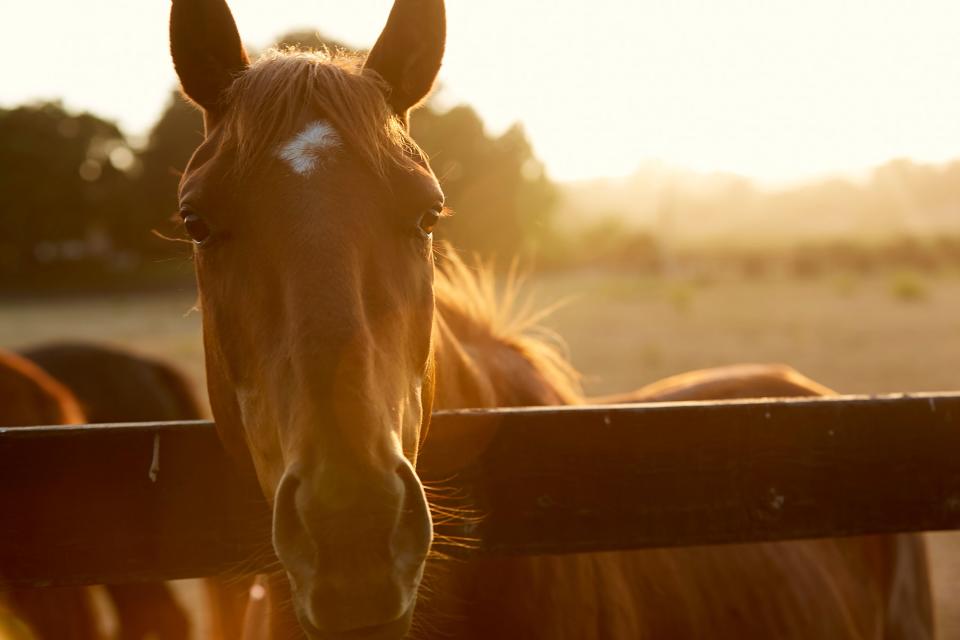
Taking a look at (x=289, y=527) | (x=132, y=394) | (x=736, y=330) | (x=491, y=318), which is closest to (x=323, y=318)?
(x=289, y=527)

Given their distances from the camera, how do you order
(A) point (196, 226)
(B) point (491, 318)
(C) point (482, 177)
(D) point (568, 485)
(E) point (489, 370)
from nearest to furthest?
(A) point (196, 226), (D) point (568, 485), (E) point (489, 370), (B) point (491, 318), (C) point (482, 177)

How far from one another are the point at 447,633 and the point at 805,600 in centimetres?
159

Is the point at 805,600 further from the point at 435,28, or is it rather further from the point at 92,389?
the point at 92,389

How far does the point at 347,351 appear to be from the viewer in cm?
154

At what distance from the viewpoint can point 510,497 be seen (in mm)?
1948

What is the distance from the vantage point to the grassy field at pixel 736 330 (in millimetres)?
13195

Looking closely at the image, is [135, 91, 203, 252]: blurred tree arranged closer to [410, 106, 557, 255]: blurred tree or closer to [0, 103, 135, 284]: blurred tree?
[0, 103, 135, 284]: blurred tree

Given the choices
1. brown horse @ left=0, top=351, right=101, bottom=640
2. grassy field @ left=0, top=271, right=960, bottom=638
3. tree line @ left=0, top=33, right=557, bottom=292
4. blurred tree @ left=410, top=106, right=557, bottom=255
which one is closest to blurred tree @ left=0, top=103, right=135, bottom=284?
tree line @ left=0, top=33, right=557, bottom=292

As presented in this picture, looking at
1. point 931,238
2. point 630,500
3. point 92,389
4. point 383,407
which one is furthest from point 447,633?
point 931,238

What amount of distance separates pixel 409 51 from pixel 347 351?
1.01 meters

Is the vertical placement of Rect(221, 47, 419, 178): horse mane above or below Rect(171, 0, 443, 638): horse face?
above

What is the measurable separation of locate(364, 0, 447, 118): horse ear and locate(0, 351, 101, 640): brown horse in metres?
3.03

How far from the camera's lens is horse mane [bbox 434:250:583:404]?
285 centimetres

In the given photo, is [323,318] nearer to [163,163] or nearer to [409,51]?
[409,51]
